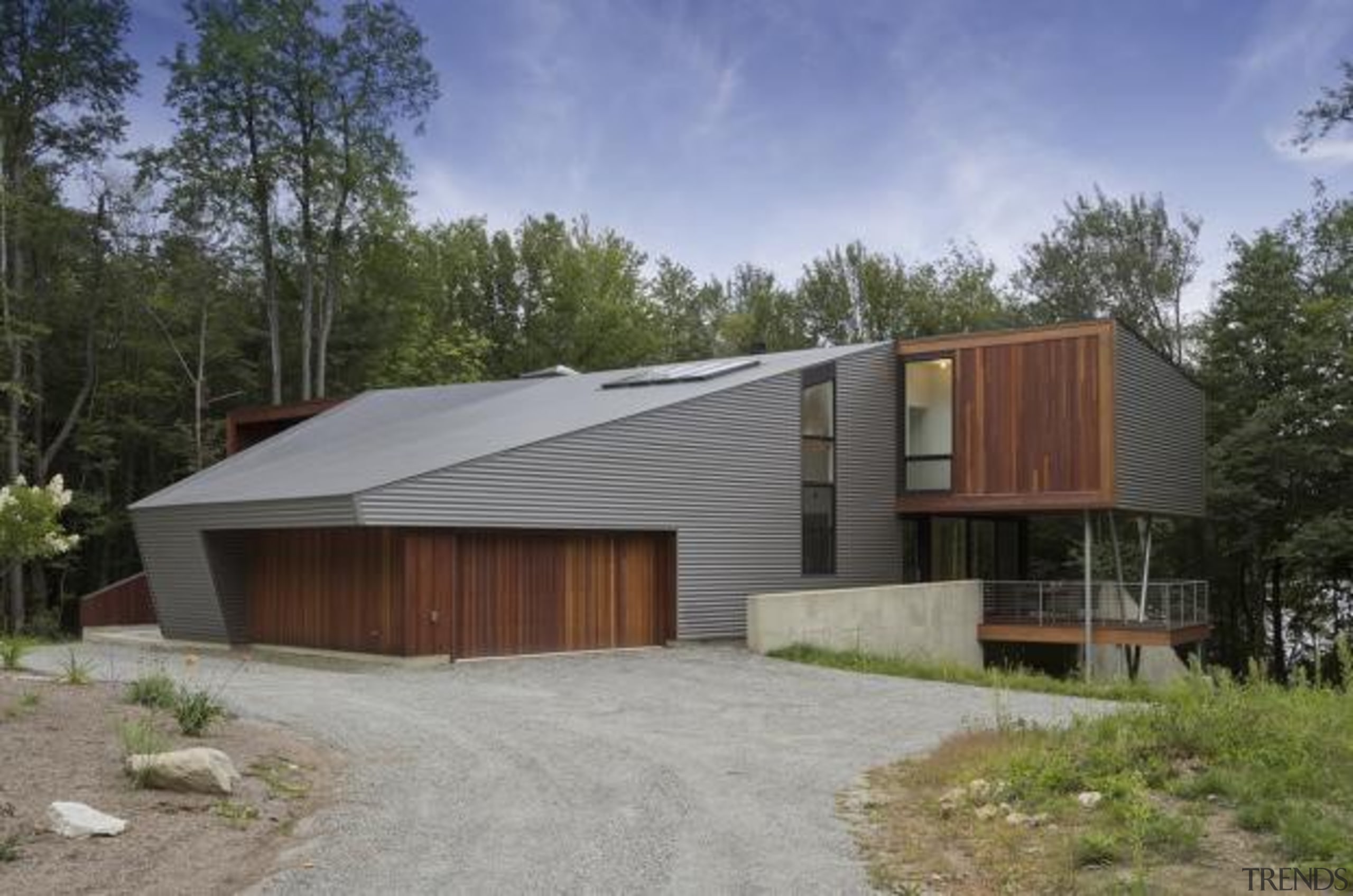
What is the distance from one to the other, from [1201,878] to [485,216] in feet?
143

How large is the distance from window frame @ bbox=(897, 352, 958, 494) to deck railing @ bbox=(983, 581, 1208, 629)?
7.06 feet

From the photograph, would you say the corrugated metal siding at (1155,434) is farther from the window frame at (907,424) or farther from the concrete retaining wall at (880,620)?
the concrete retaining wall at (880,620)

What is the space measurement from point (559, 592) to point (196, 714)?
8978 mm

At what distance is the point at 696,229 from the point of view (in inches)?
1957

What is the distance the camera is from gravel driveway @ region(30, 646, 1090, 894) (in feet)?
19.9

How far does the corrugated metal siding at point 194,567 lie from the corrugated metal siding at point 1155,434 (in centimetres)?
1446

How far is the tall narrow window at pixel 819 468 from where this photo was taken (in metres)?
22.0

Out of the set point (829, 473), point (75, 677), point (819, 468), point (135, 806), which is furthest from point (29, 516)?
point (829, 473)

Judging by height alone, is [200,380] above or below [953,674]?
above

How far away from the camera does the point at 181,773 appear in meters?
7.15

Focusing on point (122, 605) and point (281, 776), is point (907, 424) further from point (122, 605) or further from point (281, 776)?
point (281, 776)

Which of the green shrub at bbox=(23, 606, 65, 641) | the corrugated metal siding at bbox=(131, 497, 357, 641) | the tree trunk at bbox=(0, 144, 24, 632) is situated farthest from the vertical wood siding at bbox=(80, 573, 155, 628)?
the corrugated metal siding at bbox=(131, 497, 357, 641)

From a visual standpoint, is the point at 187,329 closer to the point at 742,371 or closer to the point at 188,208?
the point at 188,208

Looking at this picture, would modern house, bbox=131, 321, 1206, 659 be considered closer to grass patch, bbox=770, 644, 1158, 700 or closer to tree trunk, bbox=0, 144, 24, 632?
grass patch, bbox=770, 644, 1158, 700
